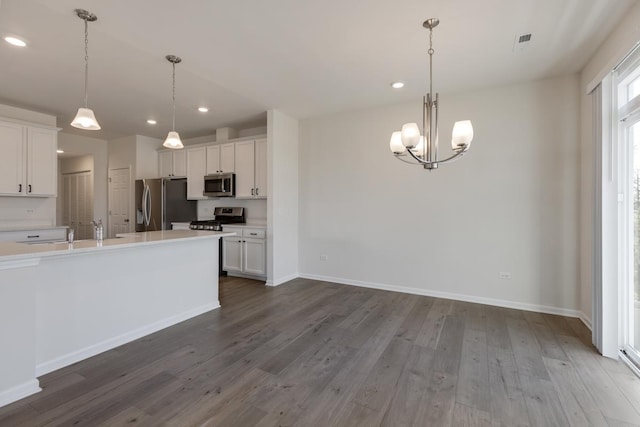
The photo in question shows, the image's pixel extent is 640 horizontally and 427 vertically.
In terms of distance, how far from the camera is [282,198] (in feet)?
15.8

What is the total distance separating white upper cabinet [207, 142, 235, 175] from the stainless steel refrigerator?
31.9 inches

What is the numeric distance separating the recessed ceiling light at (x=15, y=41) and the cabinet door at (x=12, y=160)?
2167mm

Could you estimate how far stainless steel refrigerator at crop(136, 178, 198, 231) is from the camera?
222 inches

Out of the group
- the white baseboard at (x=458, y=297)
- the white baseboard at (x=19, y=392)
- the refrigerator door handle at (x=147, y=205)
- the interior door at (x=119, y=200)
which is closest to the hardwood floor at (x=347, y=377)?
the white baseboard at (x=19, y=392)

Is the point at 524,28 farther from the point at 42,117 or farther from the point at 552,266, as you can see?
the point at 42,117

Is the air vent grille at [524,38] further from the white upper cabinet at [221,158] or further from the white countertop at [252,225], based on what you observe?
the white upper cabinet at [221,158]

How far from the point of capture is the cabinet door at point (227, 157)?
530cm

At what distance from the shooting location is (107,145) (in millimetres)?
6539

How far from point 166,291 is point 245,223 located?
8.47ft

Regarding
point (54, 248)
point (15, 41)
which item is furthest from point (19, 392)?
point (15, 41)

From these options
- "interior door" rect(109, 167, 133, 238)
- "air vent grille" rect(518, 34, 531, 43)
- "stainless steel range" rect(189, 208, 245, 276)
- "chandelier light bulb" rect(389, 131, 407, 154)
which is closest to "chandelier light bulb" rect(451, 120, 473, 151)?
"chandelier light bulb" rect(389, 131, 407, 154)

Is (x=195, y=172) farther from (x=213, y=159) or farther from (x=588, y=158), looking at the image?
(x=588, y=158)

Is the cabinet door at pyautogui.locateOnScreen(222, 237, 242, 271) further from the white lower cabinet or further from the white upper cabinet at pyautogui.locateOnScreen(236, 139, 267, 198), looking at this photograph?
the white upper cabinet at pyautogui.locateOnScreen(236, 139, 267, 198)

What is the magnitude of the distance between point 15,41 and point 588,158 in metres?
5.83
